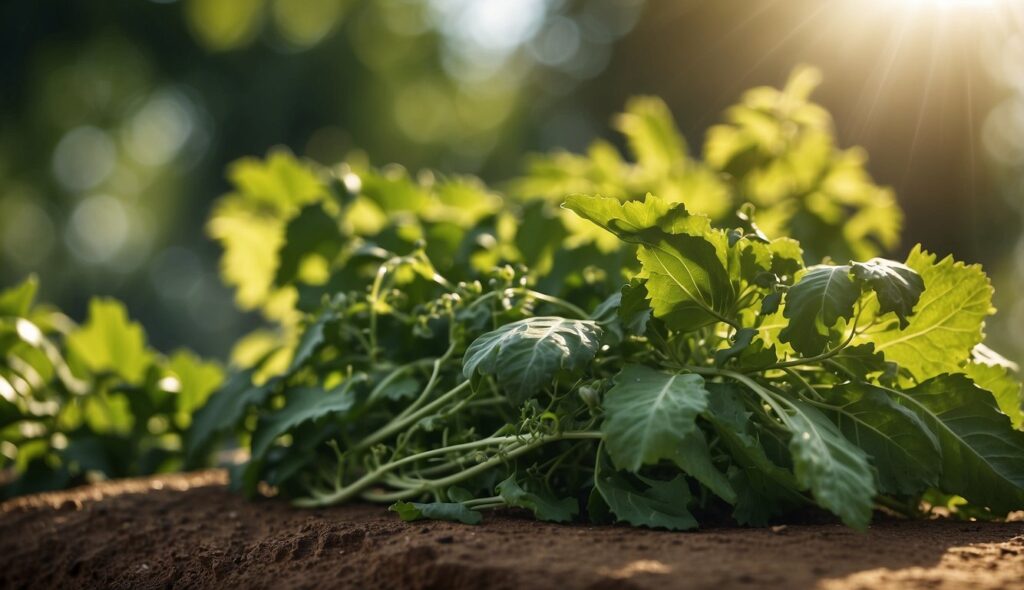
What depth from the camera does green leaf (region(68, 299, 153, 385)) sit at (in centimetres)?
196

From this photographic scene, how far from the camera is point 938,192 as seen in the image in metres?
4.01

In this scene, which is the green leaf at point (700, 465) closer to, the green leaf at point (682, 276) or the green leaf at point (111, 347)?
the green leaf at point (682, 276)

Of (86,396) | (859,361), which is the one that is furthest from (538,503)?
(86,396)

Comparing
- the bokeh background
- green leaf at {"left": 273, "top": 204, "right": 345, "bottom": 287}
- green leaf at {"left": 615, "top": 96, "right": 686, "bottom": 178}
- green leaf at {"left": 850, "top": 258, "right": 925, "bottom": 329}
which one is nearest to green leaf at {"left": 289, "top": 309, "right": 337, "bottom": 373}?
green leaf at {"left": 273, "top": 204, "right": 345, "bottom": 287}

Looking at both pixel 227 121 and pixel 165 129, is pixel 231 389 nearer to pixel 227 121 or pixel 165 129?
pixel 227 121

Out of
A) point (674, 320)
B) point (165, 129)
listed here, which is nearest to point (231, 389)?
point (674, 320)

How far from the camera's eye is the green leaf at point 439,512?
1.09m

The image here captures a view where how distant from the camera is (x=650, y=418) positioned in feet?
2.98

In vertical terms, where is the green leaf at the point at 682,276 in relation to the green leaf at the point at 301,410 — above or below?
above

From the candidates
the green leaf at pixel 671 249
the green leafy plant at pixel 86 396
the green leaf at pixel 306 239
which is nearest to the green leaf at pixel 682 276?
the green leaf at pixel 671 249

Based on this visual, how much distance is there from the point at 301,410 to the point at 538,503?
462 mm

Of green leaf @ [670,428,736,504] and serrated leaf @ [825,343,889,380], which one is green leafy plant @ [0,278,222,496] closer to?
green leaf @ [670,428,736,504]

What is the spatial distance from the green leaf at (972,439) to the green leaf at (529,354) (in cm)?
43

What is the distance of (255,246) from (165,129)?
11.2 meters
